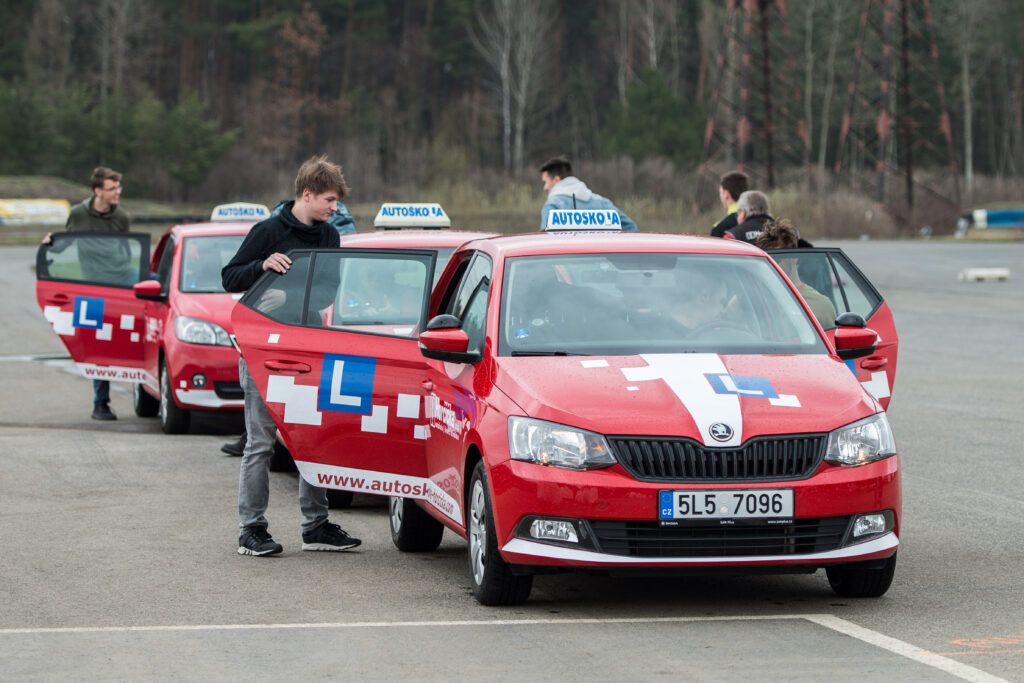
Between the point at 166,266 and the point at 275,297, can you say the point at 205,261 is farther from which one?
the point at 275,297

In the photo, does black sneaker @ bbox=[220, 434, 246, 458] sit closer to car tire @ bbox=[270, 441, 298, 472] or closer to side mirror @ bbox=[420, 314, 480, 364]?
car tire @ bbox=[270, 441, 298, 472]

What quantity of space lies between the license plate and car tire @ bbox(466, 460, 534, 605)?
77 centimetres

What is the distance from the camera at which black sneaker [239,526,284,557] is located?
8844 millimetres

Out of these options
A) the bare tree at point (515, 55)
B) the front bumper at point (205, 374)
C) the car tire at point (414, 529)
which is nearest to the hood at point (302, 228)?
the car tire at point (414, 529)

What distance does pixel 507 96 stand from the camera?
90.6 meters

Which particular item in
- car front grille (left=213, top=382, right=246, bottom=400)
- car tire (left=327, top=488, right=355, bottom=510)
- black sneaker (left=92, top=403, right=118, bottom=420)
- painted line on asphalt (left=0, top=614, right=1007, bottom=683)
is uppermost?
car front grille (left=213, top=382, right=246, bottom=400)

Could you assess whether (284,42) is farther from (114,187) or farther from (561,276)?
(561,276)

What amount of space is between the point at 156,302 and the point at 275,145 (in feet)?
258

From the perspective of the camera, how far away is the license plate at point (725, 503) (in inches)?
272

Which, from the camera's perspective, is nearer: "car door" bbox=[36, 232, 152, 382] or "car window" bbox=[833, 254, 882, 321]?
"car window" bbox=[833, 254, 882, 321]

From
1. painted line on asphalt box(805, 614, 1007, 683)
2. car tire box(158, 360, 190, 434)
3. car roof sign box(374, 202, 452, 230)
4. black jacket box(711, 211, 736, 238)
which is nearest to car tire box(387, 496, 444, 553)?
painted line on asphalt box(805, 614, 1007, 683)

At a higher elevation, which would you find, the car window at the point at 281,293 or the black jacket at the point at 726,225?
the black jacket at the point at 726,225

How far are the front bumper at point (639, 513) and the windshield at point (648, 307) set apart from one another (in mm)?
843

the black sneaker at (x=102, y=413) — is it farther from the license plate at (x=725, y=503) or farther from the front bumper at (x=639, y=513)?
the license plate at (x=725, y=503)
